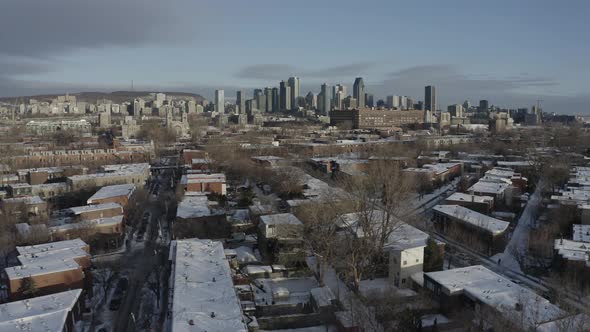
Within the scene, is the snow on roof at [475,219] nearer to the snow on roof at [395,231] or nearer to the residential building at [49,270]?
the snow on roof at [395,231]

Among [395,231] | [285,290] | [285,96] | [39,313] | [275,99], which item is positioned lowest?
[285,290]

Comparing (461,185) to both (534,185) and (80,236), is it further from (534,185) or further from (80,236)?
(80,236)

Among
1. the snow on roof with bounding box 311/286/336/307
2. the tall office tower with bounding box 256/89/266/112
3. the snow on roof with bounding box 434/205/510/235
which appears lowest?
the snow on roof with bounding box 311/286/336/307

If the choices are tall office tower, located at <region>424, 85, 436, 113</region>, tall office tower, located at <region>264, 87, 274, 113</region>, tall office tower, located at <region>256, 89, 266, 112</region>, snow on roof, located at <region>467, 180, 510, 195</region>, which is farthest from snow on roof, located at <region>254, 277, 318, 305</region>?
tall office tower, located at <region>256, 89, 266, 112</region>

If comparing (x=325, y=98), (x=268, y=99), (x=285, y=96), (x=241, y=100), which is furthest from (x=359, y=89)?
(x=241, y=100)

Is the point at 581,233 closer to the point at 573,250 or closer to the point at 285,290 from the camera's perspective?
the point at 573,250

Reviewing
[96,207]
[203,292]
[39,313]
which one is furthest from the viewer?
[96,207]

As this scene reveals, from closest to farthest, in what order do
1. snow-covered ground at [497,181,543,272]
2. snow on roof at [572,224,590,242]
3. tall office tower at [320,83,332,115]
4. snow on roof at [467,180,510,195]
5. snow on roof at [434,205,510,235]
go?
snow-covered ground at [497,181,543,272]
snow on roof at [572,224,590,242]
snow on roof at [434,205,510,235]
snow on roof at [467,180,510,195]
tall office tower at [320,83,332,115]

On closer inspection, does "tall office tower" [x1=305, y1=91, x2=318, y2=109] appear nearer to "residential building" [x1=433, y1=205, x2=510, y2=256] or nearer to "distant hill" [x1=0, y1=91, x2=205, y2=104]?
"distant hill" [x1=0, y1=91, x2=205, y2=104]
